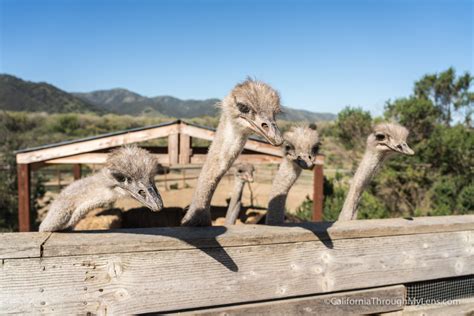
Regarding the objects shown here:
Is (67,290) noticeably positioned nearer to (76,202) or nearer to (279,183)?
(76,202)

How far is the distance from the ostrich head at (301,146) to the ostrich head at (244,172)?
186 centimetres

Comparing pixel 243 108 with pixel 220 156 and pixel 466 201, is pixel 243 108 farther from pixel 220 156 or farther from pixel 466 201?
pixel 466 201

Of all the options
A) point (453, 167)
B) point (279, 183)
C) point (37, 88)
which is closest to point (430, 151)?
point (453, 167)

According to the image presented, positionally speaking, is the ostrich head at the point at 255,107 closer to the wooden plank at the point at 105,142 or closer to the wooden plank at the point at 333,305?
the wooden plank at the point at 333,305

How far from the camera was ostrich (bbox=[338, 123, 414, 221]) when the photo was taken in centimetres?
251

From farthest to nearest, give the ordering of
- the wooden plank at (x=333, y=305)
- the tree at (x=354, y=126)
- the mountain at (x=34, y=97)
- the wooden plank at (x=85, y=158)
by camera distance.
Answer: the mountain at (x=34, y=97)
the tree at (x=354, y=126)
the wooden plank at (x=85, y=158)
the wooden plank at (x=333, y=305)

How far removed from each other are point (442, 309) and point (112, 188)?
1.74 metres

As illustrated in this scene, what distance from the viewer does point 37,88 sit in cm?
9531

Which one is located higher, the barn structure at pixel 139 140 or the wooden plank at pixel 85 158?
the barn structure at pixel 139 140

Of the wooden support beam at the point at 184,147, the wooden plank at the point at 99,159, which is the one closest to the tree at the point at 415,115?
the wooden plank at the point at 99,159

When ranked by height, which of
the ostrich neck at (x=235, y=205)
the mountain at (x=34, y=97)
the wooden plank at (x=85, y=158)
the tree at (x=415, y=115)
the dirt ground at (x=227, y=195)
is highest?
the mountain at (x=34, y=97)

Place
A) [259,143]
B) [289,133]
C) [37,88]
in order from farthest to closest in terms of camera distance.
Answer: [37,88] < [259,143] < [289,133]

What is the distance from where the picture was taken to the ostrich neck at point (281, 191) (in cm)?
216

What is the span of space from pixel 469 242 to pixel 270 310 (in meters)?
1.21
